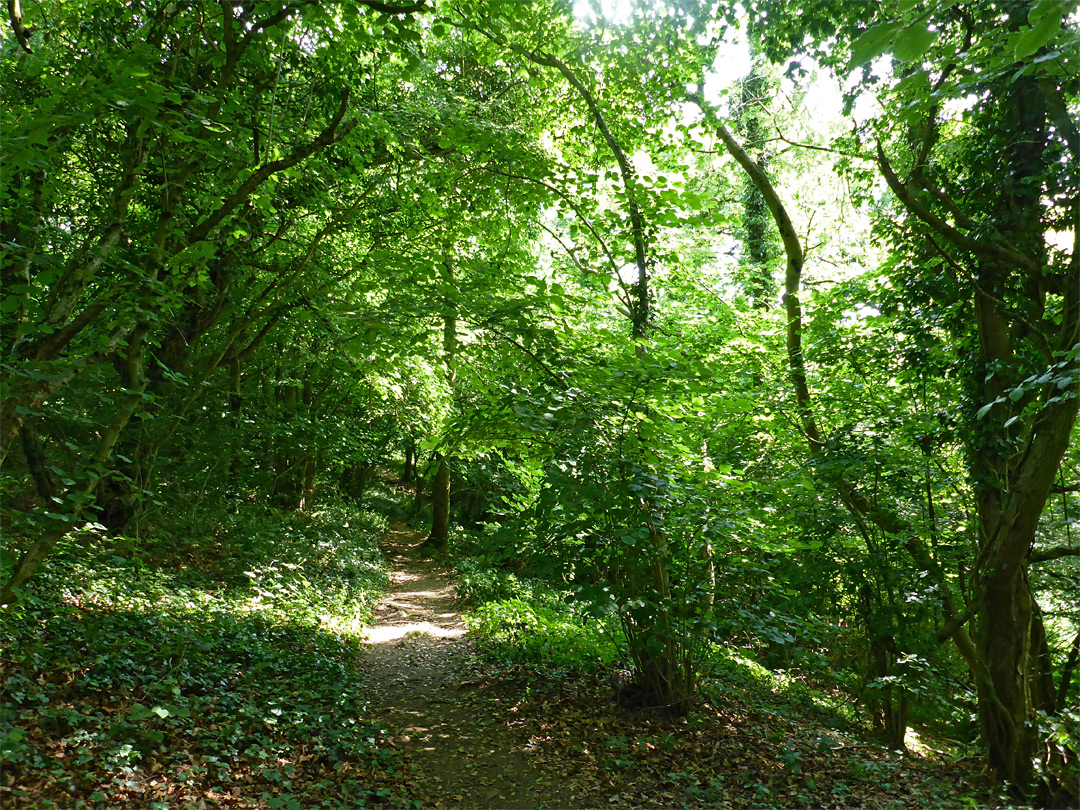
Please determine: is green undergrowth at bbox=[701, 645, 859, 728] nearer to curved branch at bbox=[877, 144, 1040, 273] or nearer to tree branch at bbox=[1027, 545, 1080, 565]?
Result: tree branch at bbox=[1027, 545, 1080, 565]

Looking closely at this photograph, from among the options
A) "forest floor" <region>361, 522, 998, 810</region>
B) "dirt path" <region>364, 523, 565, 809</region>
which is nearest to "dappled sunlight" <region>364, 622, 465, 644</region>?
"dirt path" <region>364, 523, 565, 809</region>

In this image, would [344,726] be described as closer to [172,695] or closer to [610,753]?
[172,695]

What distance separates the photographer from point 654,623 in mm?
5070

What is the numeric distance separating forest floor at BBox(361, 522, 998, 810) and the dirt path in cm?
1

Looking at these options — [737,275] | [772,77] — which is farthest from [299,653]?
[737,275]

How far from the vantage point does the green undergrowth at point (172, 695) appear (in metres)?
3.57

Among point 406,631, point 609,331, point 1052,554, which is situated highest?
point 609,331

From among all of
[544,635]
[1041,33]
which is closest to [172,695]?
[544,635]

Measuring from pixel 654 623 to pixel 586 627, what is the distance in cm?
319

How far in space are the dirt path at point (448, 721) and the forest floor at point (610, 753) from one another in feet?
0.05

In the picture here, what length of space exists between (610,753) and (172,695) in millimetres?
3496

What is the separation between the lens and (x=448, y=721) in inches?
230

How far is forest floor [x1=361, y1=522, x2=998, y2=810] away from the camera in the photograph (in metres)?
4.60

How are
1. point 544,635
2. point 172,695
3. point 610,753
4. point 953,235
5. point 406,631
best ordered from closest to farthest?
point 172,695 → point 610,753 → point 953,235 → point 544,635 → point 406,631
